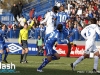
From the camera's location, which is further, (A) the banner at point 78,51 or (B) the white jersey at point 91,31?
(A) the banner at point 78,51

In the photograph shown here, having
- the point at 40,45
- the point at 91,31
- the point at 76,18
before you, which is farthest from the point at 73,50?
the point at 91,31

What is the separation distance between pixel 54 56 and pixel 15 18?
2006cm

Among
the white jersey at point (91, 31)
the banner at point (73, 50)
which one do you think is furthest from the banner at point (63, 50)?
the white jersey at point (91, 31)

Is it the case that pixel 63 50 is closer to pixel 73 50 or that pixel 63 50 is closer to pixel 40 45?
pixel 73 50

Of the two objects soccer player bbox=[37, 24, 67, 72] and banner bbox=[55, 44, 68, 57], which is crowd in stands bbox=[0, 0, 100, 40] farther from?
soccer player bbox=[37, 24, 67, 72]

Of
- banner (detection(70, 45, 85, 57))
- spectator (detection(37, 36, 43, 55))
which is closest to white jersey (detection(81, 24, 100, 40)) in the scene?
banner (detection(70, 45, 85, 57))

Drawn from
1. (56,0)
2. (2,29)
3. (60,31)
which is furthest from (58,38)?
(56,0)

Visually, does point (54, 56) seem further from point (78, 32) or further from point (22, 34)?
point (78, 32)

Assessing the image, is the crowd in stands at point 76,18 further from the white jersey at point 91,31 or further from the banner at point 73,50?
the white jersey at point 91,31

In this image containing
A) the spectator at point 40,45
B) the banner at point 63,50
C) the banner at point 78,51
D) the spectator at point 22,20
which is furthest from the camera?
the spectator at point 22,20

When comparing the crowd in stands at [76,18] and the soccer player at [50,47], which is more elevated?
the crowd in stands at [76,18]

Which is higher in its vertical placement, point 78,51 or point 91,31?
point 91,31

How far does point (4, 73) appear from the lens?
17.5m

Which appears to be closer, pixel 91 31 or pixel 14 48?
pixel 91 31
